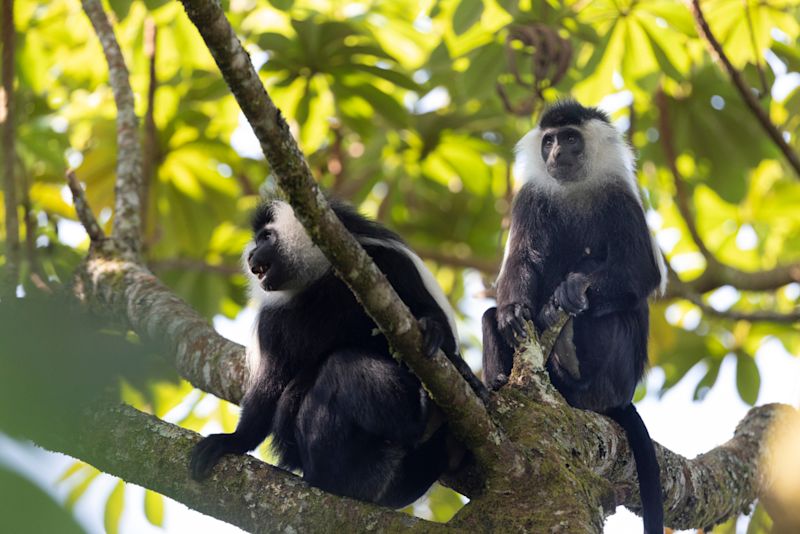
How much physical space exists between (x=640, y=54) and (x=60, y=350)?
16.6ft

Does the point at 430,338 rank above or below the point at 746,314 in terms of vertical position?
above

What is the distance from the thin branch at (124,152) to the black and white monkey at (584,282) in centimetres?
175

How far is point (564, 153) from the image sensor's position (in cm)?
447

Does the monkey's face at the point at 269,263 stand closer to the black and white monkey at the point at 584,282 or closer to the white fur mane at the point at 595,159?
the black and white monkey at the point at 584,282

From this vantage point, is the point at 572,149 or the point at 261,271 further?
the point at 572,149

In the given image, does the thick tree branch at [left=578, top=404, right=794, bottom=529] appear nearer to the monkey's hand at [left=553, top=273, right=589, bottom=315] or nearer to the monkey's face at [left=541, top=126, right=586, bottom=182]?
the monkey's hand at [left=553, top=273, right=589, bottom=315]

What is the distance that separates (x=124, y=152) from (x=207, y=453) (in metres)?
2.13

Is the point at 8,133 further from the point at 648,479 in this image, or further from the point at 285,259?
the point at 648,479

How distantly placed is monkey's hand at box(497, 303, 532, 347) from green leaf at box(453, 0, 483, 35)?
1656mm

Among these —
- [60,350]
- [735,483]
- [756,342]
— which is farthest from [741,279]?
[60,350]

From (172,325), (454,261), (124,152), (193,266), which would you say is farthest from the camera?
(454,261)

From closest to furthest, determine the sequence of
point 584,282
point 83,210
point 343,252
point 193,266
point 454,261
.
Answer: point 343,252
point 584,282
point 83,210
point 193,266
point 454,261

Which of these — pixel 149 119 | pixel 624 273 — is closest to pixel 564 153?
pixel 624 273

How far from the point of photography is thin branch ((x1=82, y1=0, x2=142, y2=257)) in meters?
4.25
